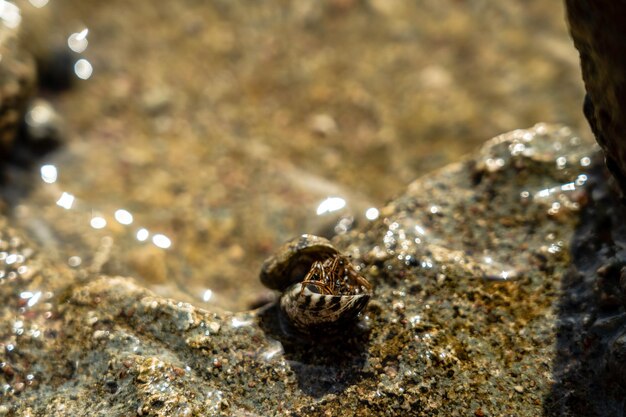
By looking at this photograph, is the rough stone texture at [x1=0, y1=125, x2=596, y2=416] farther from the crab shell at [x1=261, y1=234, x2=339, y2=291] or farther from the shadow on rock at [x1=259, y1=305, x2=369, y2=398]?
the crab shell at [x1=261, y1=234, x2=339, y2=291]

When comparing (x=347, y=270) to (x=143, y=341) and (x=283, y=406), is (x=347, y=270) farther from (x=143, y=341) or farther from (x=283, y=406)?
(x=143, y=341)

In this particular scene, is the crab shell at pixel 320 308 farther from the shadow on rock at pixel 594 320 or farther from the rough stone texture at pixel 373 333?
the shadow on rock at pixel 594 320

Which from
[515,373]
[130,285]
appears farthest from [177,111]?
[515,373]

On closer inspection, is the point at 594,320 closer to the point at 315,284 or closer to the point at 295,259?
the point at 315,284

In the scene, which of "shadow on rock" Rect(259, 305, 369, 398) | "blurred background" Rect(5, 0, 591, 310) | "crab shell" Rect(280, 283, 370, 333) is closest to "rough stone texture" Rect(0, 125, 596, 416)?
"shadow on rock" Rect(259, 305, 369, 398)

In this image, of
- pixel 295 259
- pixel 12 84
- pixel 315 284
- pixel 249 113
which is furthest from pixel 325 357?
pixel 12 84

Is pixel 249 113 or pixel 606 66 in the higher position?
pixel 249 113
